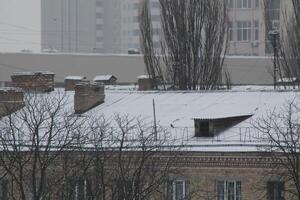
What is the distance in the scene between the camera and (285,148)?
25.5 m

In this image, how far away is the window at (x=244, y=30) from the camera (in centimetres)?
9188

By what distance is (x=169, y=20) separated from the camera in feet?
170

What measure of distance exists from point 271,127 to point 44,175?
7400 millimetres

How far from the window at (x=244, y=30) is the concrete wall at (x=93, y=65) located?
919 inches

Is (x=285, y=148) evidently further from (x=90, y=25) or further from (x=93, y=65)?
(x=90, y=25)

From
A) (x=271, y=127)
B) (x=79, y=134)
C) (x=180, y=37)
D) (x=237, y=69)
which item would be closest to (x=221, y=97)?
(x=271, y=127)

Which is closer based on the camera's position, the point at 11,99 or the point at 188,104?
the point at 188,104

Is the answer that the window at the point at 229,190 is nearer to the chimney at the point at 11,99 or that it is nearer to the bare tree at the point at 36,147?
the bare tree at the point at 36,147

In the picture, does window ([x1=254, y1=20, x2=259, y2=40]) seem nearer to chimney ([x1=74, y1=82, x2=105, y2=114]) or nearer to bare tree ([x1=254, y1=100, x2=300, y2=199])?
chimney ([x1=74, y1=82, x2=105, y2=114])

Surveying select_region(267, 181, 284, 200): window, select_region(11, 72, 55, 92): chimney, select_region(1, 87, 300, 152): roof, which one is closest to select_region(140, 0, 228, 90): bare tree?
select_region(11, 72, 55, 92): chimney

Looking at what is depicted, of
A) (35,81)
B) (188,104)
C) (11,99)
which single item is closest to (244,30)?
(35,81)

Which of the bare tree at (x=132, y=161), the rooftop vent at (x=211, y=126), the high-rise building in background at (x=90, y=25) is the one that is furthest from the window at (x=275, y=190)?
the high-rise building in background at (x=90, y=25)

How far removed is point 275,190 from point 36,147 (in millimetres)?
7856

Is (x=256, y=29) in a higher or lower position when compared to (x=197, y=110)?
higher
